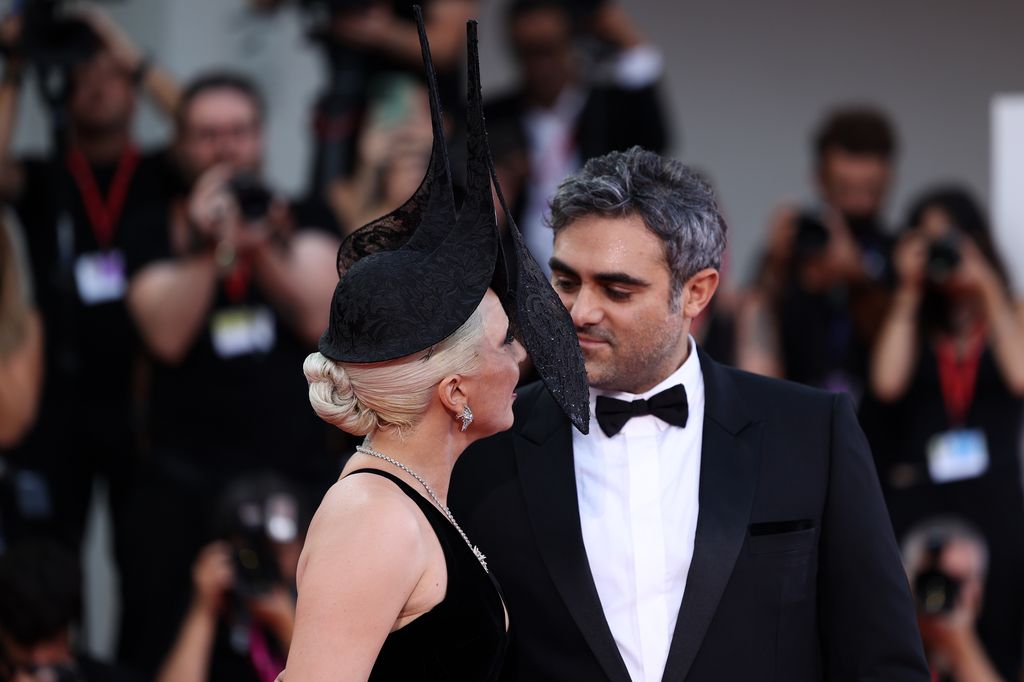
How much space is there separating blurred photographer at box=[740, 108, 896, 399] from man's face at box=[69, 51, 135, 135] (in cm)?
214

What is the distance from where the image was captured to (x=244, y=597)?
156 inches

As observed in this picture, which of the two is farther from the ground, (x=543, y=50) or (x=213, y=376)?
(x=543, y=50)

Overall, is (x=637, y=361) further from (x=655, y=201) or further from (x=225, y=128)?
(x=225, y=128)

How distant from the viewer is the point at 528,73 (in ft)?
17.3

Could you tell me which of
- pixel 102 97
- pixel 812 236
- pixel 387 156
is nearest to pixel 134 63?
pixel 102 97

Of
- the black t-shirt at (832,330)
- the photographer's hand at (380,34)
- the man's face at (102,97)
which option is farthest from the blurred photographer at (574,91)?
the man's face at (102,97)

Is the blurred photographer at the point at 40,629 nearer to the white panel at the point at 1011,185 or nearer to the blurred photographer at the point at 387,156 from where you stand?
the blurred photographer at the point at 387,156

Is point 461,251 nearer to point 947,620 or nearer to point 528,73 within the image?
point 947,620

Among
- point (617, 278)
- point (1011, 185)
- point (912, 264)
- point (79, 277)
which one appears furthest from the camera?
point (1011, 185)

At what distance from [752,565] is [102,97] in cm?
311

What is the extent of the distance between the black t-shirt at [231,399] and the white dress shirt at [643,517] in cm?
191

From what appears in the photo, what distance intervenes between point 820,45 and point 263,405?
12.5ft

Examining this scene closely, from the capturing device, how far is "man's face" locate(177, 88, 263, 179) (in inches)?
180

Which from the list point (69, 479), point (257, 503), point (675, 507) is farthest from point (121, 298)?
point (675, 507)
